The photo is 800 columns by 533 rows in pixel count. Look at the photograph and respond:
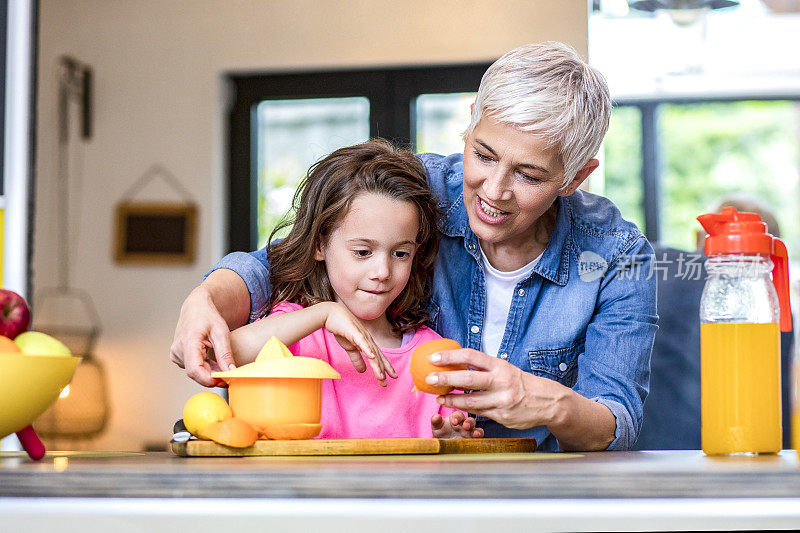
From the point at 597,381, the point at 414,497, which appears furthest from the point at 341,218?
the point at 414,497

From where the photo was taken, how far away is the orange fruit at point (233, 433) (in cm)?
98

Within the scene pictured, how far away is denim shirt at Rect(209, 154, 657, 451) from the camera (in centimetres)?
144

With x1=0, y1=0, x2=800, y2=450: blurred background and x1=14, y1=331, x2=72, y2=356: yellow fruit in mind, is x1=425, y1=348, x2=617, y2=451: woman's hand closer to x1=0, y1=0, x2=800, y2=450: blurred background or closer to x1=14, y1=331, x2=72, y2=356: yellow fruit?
x1=14, y1=331, x2=72, y2=356: yellow fruit

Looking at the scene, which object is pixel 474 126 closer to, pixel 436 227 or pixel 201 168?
pixel 436 227

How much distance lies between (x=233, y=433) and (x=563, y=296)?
76 cm

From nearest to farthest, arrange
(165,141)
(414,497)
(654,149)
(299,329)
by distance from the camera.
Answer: (414,497) < (299,329) < (165,141) < (654,149)

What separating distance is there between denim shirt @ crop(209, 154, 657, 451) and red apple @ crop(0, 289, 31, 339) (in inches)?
19.8

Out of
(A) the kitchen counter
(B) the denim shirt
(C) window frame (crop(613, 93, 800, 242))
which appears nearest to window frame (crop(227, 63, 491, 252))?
(C) window frame (crop(613, 93, 800, 242))

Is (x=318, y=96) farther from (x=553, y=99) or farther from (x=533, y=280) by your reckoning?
(x=553, y=99)

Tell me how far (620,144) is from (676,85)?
0.43 m

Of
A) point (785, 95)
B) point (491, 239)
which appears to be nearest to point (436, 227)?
point (491, 239)

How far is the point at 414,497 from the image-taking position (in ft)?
2.50

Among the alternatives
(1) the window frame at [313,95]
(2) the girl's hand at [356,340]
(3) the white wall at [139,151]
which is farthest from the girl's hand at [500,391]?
(3) the white wall at [139,151]

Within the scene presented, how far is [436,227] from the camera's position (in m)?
1.59
